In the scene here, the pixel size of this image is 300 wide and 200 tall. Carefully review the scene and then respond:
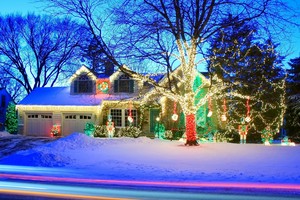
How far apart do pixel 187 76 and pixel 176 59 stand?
45.3 inches

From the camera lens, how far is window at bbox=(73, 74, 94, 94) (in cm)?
2941

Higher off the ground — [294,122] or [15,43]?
[15,43]

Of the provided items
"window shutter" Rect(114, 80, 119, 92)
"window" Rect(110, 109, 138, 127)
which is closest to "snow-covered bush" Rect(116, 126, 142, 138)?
"window" Rect(110, 109, 138, 127)

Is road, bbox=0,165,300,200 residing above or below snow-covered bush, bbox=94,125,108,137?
below

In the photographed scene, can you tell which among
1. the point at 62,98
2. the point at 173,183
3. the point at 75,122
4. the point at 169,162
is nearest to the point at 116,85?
the point at 75,122

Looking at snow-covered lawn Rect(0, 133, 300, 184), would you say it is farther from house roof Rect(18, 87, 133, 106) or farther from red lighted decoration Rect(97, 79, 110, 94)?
red lighted decoration Rect(97, 79, 110, 94)

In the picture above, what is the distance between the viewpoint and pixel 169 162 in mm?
12961

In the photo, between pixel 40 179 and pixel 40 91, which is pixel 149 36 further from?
pixel 40 91

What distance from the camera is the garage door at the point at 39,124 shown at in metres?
29.4

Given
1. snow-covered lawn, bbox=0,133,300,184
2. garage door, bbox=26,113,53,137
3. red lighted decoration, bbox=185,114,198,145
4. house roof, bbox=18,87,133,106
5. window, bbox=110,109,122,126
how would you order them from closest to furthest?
snow-covered lawn, bbox=0,133,300,184
red lighted decoration, bbox=185,114,198,145
window, bbox=110,109,122,126
house roof, bbox=18,87,133,106
garage door, bbox=26,113,53,137

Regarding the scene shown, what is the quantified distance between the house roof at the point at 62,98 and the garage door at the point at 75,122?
3.38ft

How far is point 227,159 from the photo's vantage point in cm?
1360

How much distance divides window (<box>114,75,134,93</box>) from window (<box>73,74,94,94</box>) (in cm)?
235

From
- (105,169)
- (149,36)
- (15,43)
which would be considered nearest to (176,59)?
(149,36)
